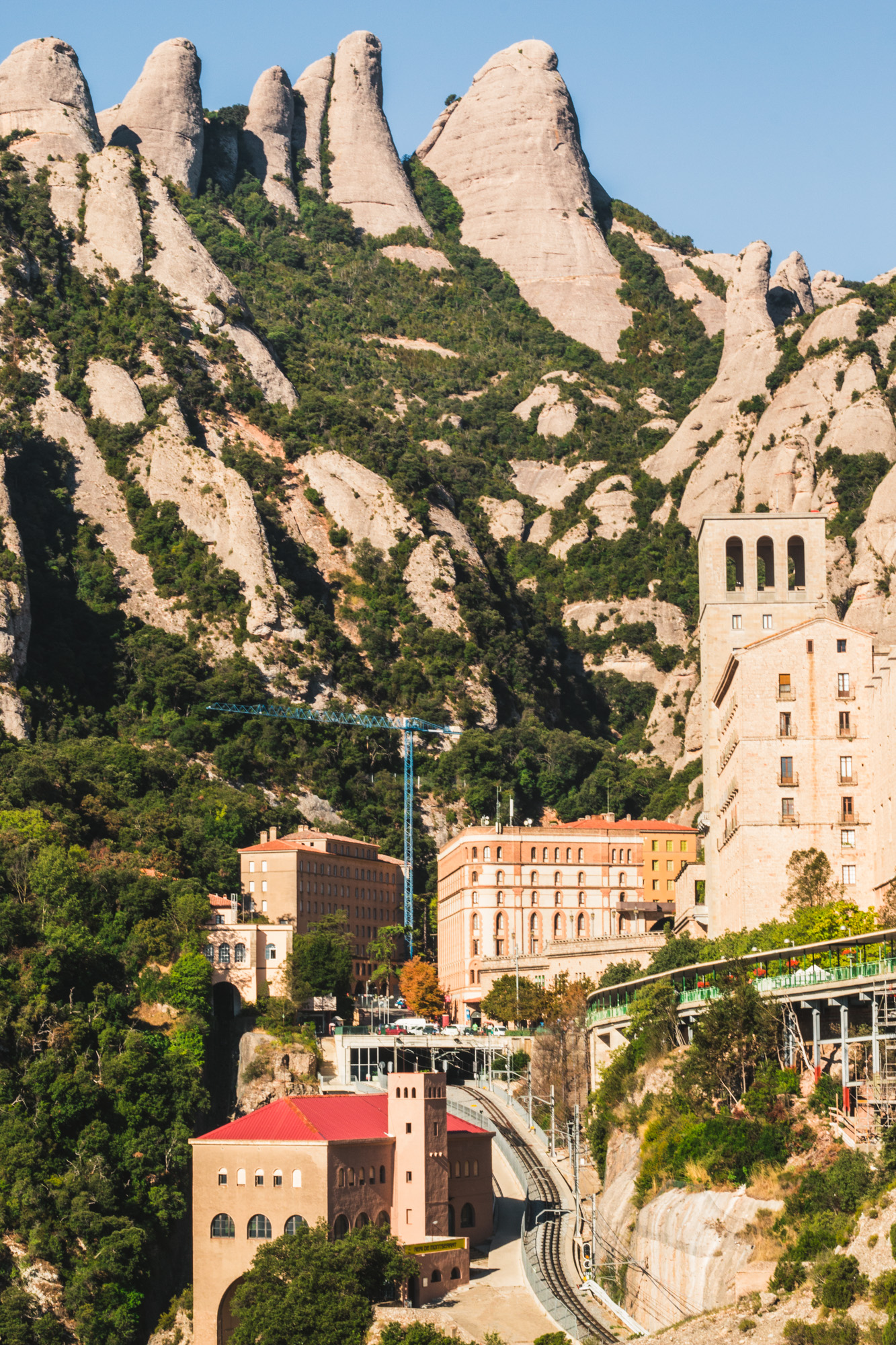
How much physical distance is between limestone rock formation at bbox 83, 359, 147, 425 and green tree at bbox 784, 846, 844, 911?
105m

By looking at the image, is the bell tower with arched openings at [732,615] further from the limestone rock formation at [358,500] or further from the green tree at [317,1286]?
the limestone rock formation at [358,500]

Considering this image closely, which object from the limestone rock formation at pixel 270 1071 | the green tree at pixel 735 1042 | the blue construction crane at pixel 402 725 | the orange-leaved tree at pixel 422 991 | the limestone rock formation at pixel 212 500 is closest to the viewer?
the green tree at pixel 735 1042

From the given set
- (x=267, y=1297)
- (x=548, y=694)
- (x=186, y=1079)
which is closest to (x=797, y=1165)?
(x=267, y=1297)

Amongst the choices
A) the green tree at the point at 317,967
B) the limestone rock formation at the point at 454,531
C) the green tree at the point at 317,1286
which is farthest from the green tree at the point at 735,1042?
the limestone rock formation at the point at 454,531

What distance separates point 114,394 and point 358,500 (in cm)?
2533

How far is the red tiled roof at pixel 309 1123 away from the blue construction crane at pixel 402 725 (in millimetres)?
58005

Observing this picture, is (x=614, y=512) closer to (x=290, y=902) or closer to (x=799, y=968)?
(x=290, y=902)

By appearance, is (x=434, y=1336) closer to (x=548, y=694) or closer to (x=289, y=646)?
(x=289, y=646)

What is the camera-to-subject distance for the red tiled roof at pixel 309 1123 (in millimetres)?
80000

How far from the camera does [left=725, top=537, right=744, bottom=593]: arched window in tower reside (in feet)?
324

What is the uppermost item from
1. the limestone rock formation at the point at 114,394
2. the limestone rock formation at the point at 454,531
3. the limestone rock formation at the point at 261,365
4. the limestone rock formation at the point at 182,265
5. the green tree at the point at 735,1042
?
the limestone rock formation at the point at 182,265

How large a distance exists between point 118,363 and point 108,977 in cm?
8483

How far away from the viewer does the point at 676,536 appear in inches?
7392

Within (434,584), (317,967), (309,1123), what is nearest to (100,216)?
(434,584)
